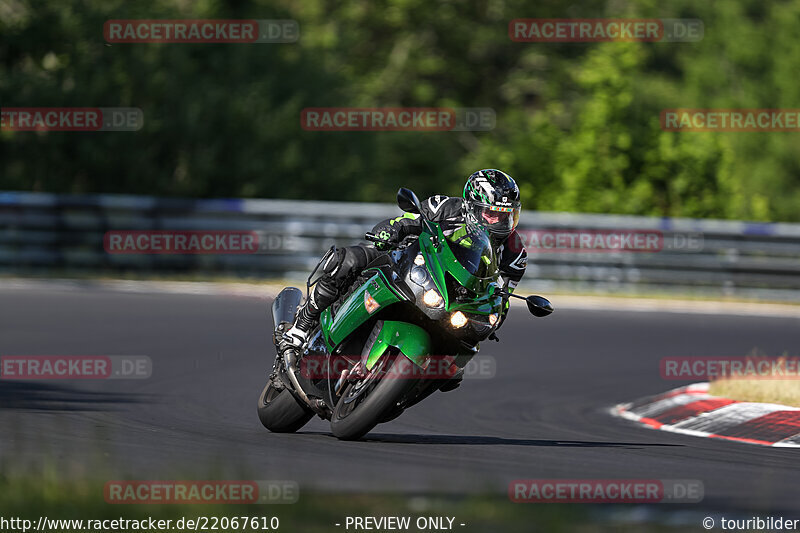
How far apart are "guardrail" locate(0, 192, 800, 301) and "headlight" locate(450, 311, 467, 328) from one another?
1460cm

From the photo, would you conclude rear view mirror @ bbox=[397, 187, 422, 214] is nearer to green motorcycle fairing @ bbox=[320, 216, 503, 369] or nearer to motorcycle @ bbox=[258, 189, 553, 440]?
motorcycle @ bbox=[258, 189, 553, 440]

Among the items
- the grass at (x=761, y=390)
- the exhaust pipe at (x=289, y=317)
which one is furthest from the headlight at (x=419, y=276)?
the grass at (x=761, y=390)

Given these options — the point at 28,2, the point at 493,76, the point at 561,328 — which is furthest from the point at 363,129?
the point at 493,76

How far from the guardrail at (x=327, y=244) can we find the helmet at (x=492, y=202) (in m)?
14.4

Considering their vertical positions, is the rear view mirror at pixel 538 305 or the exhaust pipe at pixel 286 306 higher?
the exhaust pipe at pixel 286 306

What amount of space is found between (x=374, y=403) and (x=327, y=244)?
14.9m

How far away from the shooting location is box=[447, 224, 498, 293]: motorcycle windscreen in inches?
349

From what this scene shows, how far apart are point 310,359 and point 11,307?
9.96 metres

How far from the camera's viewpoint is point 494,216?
8992 mm

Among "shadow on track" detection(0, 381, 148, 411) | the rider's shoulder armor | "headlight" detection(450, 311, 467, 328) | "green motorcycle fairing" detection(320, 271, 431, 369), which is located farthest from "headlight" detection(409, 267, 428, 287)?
"shadow on track" detection(0, 381, 148, 411)

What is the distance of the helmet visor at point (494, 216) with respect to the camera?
8977mm

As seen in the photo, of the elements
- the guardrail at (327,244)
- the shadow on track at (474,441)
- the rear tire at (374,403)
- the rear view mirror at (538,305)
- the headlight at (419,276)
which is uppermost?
the guardrail at (327,244)

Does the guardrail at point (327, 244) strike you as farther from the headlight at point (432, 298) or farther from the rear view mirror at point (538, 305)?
the headlight at point (432, 298)

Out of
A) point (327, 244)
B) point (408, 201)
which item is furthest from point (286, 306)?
point (327, 244)
